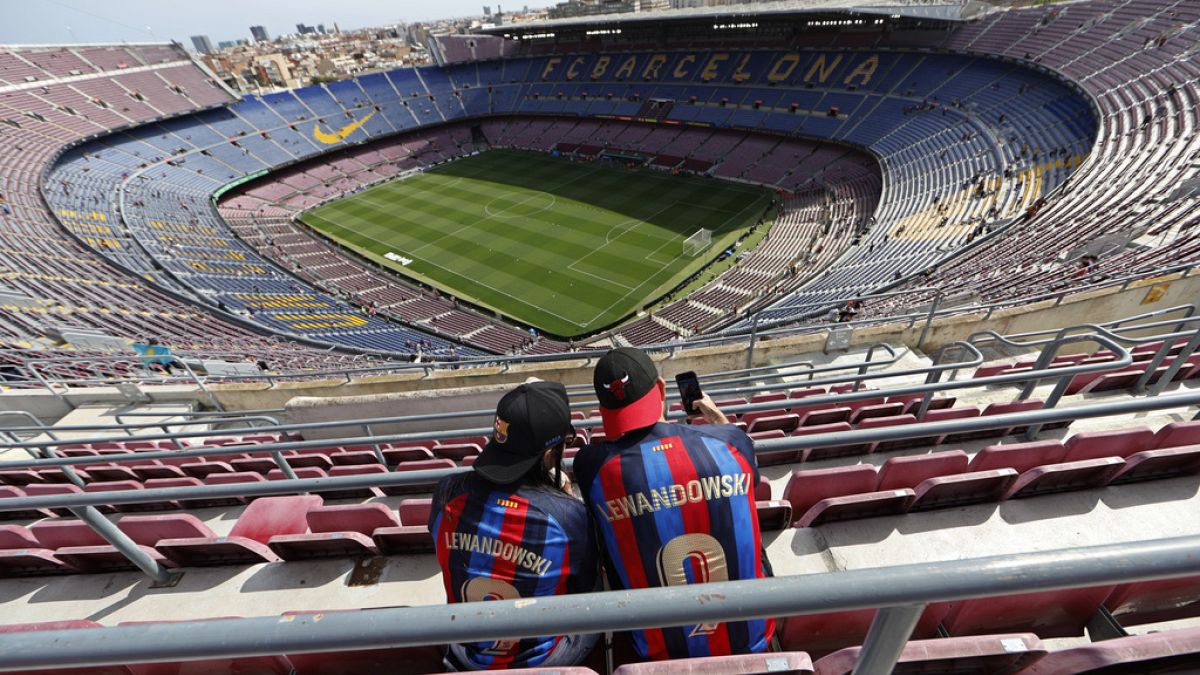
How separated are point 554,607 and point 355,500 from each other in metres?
4.79

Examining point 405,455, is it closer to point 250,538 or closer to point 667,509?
point 250,538

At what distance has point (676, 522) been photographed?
8.12 feet

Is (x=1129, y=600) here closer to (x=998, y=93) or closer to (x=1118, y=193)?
(x=1118, y=193)

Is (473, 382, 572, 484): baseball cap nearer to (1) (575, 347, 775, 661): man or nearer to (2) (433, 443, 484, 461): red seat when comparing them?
(1) (575, 347, 775, 661): man

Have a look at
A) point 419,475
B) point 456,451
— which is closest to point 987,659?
point 419,475

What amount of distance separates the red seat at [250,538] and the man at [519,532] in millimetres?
2135

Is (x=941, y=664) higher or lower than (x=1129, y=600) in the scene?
lower

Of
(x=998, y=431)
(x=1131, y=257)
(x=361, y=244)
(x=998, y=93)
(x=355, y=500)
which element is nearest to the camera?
(x=998, y=431)

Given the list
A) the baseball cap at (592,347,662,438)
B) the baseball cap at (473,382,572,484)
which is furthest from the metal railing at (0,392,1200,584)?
the baseball cap at (592,347,662,438)

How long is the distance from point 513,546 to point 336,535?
1.88 m

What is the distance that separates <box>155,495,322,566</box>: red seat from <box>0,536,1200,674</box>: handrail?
2.78 meters

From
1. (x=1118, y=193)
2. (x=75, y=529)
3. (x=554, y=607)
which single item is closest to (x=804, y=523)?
(x=554, y=607)

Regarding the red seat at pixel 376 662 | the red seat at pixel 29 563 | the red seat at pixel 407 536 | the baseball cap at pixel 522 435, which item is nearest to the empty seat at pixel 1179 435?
the baseball cap at pixel 522 435

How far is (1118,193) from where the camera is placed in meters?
15.3
